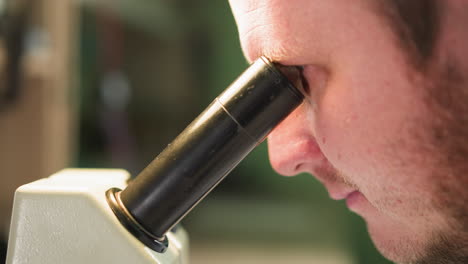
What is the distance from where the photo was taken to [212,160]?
365 millimetres

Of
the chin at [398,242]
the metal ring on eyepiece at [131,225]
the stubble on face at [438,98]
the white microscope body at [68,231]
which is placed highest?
the white microscope body at [68,231]

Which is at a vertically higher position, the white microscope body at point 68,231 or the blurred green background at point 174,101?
the white microscope body at point 68,231

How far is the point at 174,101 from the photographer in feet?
6.35

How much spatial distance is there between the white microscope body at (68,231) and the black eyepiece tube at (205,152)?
16 mm

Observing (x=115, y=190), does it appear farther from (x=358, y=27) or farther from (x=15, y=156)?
(x=15, y=156)

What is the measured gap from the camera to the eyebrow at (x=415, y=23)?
36cm

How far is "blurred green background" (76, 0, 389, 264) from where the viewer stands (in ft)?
6.10

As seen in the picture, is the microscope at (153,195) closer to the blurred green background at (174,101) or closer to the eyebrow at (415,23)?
the eyebrow at (415,23)

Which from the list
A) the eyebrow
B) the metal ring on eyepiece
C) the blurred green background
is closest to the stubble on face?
the eyebrow

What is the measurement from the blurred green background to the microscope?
1457 mm

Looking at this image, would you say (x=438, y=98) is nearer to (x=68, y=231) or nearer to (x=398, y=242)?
(x=398, y=242)

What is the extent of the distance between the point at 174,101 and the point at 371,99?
5.23ft

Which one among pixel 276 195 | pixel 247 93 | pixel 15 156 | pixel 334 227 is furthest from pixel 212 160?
pixel 276 195

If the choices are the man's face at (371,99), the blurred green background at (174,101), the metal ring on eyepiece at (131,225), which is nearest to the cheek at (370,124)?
the man's face at (371,99)
